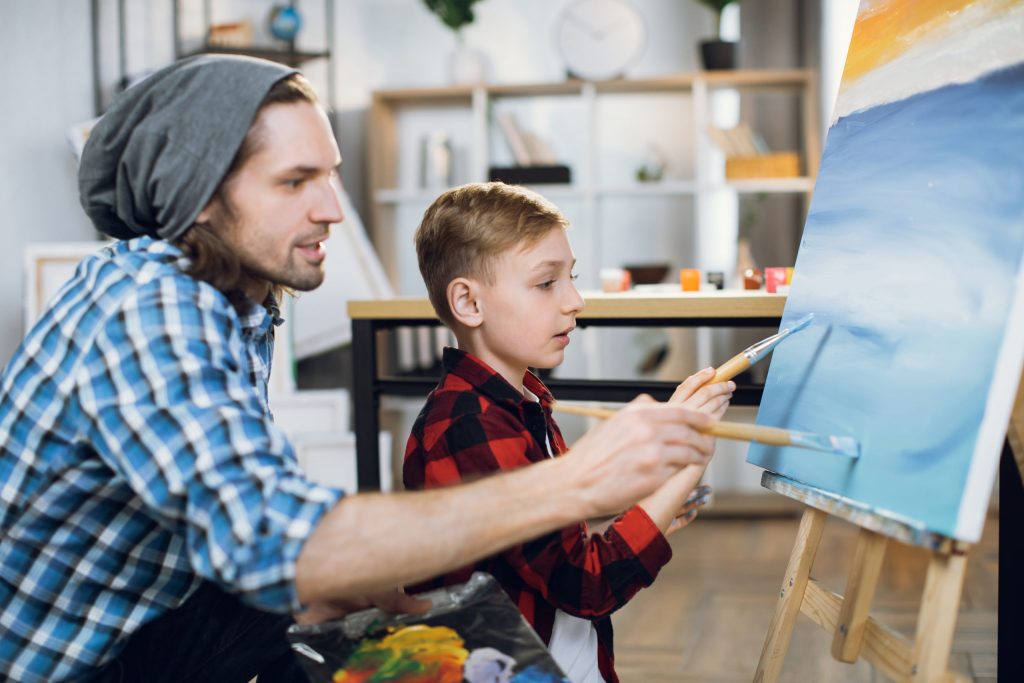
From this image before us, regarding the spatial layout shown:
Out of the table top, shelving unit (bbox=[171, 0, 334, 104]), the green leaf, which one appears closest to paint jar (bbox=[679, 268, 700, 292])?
the table top

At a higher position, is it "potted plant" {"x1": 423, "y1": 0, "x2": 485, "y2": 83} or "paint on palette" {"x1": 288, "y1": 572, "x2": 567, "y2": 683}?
"potted plant" {"x1": 423, "y1": 0, "x2": 485, "y2": 83}

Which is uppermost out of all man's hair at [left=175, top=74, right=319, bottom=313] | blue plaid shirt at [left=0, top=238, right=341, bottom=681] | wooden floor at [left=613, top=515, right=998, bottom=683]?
man's hair at [left=175, top=74, right=319, bottom=313]

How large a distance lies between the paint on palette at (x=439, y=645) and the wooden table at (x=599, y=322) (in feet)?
2.03

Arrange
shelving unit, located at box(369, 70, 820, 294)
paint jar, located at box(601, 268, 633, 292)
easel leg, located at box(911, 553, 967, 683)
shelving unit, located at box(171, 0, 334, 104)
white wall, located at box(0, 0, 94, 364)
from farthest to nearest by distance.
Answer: shelving unit, located at box(369, 70, 820, 294), shelving unit, located at box(171, 0, 334, 104), white wall, located at box(0, 0, 94, 364), paint jar, located at box(601, 268, 633, 292), easel leg, located at box(911, 553, 967, 683)

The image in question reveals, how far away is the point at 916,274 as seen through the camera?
1.13 m

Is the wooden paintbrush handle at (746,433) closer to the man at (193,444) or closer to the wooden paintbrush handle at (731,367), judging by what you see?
the man at (193,444)

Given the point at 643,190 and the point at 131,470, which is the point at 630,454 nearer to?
the point at 131,470

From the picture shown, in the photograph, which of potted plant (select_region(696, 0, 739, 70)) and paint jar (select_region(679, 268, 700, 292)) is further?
potted plant (select_region(696, 0, 739, 70))

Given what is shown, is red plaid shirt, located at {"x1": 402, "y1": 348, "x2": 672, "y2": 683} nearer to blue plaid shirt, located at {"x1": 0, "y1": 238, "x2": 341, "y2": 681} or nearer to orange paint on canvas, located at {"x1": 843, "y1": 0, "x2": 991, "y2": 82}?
blue plaid shirt, located at {"x1": 0, "y1": 238, "x2": 341, "y2": 681}

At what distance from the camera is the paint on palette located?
99 cm

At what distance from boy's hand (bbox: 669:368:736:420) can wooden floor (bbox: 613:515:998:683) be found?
3.54ft

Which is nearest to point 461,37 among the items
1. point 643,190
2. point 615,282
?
point 643,190

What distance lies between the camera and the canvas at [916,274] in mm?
970

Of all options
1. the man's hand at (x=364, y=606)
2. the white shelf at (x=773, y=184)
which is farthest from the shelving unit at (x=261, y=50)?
the man's hand at (x=364, y=606)
